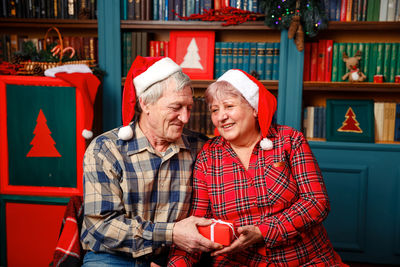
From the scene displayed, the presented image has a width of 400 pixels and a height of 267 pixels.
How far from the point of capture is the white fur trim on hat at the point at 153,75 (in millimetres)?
1501

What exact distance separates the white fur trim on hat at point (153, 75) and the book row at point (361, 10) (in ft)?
4.94

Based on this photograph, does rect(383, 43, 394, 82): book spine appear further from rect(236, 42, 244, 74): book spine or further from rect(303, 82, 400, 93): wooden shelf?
rect(236, 42, 244, 74): book spine

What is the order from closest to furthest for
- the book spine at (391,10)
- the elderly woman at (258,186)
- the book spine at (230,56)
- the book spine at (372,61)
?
the elderly woman at (258,186) < the book spine at (391,10) < the book spine at (372,61) < the book spine at (230,56)

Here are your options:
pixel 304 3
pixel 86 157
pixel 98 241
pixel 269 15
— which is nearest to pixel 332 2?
pixel 304 3

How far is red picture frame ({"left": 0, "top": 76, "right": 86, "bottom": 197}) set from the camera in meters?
2.27

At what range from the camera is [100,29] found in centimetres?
267

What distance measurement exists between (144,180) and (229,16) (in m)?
1.57

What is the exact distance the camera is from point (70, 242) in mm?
1416

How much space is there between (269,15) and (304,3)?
234 millimetres

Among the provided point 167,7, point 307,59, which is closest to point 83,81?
point 167,7

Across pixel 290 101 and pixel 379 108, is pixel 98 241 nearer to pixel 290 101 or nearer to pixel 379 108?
pixel 290 101

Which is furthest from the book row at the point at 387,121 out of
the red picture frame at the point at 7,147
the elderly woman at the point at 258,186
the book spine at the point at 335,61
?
the red picture frame at the point at 7,147

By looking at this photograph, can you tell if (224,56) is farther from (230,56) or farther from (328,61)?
(328,61)

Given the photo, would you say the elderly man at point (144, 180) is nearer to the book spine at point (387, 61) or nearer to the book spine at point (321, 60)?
the book spine at point (321, 60)
